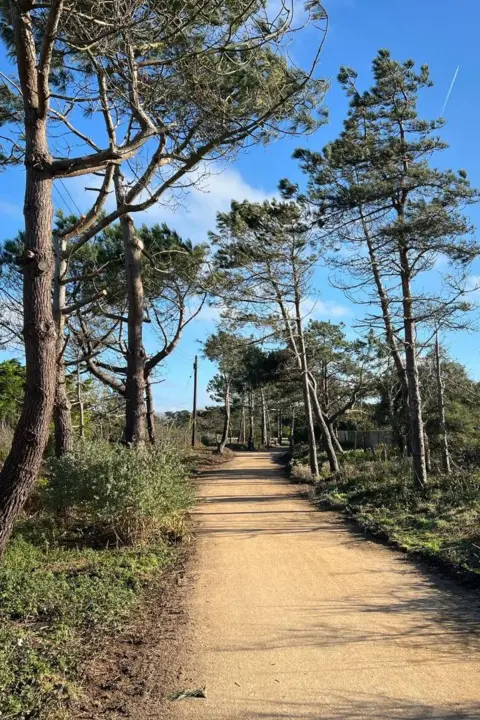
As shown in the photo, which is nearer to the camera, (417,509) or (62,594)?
(62,594)

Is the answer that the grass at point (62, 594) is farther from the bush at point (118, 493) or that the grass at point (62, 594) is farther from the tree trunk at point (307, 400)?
the tree trunk at point (307, 400)

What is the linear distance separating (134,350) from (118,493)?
4.89m

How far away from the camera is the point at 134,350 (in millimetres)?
12398

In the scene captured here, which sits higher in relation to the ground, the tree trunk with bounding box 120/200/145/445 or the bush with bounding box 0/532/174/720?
the tree trunk with bounding box 120/200/145/445

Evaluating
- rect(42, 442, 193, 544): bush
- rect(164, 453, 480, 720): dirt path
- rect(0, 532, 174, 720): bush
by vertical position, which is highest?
rect(42, 442, 193, 544): bush

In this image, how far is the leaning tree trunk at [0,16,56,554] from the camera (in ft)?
14.6

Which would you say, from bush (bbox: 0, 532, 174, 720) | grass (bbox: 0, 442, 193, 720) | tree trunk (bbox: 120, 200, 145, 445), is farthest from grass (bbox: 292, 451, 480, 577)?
tree trunk (bbox: 120, 200, 145, 445)

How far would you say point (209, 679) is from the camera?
3.97m

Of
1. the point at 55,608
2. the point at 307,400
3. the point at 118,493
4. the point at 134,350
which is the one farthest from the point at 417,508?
the point at 307,400

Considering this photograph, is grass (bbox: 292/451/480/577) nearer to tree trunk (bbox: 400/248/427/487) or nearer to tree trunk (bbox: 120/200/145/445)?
tree trunk (bbox: 400/248/427/487)

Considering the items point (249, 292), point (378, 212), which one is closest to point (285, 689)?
point (378, 212)

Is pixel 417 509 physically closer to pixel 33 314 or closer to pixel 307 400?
pixel 33 314

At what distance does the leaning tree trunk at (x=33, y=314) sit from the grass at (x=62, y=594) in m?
0.85

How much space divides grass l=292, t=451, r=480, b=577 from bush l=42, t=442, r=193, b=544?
11.9ft
